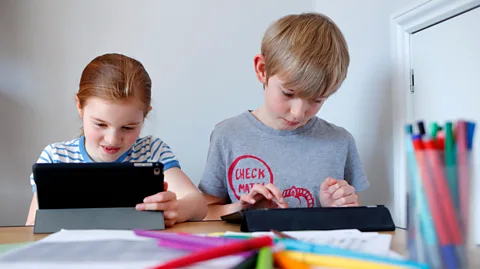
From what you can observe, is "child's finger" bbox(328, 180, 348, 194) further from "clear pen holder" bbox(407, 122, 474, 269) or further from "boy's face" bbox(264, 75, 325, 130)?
"clear pen holder" bbox(407, 122, 474, 269)

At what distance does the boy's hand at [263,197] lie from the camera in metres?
0.78

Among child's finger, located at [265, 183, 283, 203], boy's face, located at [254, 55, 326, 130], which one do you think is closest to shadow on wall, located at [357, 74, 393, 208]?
boy's face, located at [254, 55, 326, 130]

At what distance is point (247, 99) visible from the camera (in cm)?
147

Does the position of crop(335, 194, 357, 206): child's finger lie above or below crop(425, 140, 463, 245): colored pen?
below

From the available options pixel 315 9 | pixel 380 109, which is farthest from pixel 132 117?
pixel 315 9

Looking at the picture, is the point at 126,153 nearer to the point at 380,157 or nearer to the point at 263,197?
the point at 263,197

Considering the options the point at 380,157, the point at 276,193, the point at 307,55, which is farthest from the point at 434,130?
the point at 380,157

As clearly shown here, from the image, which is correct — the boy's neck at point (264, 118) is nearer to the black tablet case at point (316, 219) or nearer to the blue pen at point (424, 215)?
the black tablet case at point (316, 219)

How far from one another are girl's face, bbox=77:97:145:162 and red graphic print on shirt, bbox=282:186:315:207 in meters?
0.37

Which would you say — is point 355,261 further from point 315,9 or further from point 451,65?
point 315,9

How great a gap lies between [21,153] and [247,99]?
0.64 m

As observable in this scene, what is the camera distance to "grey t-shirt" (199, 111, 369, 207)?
1138mm

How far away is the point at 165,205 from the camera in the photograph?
2.35 feet

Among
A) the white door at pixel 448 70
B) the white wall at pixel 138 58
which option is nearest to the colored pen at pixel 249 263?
the white door at pixel 448 70
